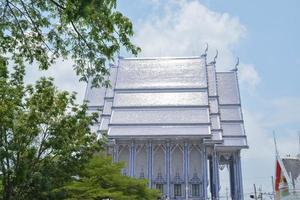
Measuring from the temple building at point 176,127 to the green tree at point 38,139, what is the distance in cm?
2473

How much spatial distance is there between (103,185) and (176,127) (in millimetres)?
21951

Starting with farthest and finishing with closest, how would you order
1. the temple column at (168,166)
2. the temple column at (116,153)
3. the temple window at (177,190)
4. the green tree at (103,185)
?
the temple column at (116,153) < the temple window at (177,190) < the temple column at (168,166) < the green tree at (103,185)

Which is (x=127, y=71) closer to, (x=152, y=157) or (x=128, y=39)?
(x=152, y=157)

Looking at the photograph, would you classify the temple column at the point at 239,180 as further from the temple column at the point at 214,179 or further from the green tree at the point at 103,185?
the green tree at the point at 103,185

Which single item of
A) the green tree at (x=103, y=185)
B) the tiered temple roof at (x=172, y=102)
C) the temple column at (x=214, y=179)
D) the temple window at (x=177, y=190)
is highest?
the tiered temple roof at (x=172, y=102)

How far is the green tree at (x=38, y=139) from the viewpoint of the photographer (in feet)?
42.5

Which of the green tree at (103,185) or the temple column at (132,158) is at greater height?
the temple column at (132,158)

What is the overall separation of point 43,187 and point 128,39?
302 inches

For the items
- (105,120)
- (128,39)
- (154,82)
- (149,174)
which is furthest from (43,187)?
(154,82)

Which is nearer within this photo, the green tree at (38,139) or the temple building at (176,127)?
the green tree at (38,139)

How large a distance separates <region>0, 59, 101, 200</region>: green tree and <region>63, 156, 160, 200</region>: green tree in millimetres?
4346

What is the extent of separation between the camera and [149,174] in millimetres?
42594

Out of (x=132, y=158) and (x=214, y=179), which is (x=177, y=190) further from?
(x=132, y=158)

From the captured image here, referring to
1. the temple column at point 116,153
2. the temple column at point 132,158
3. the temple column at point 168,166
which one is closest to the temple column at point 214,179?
the temple column at point 168,166
